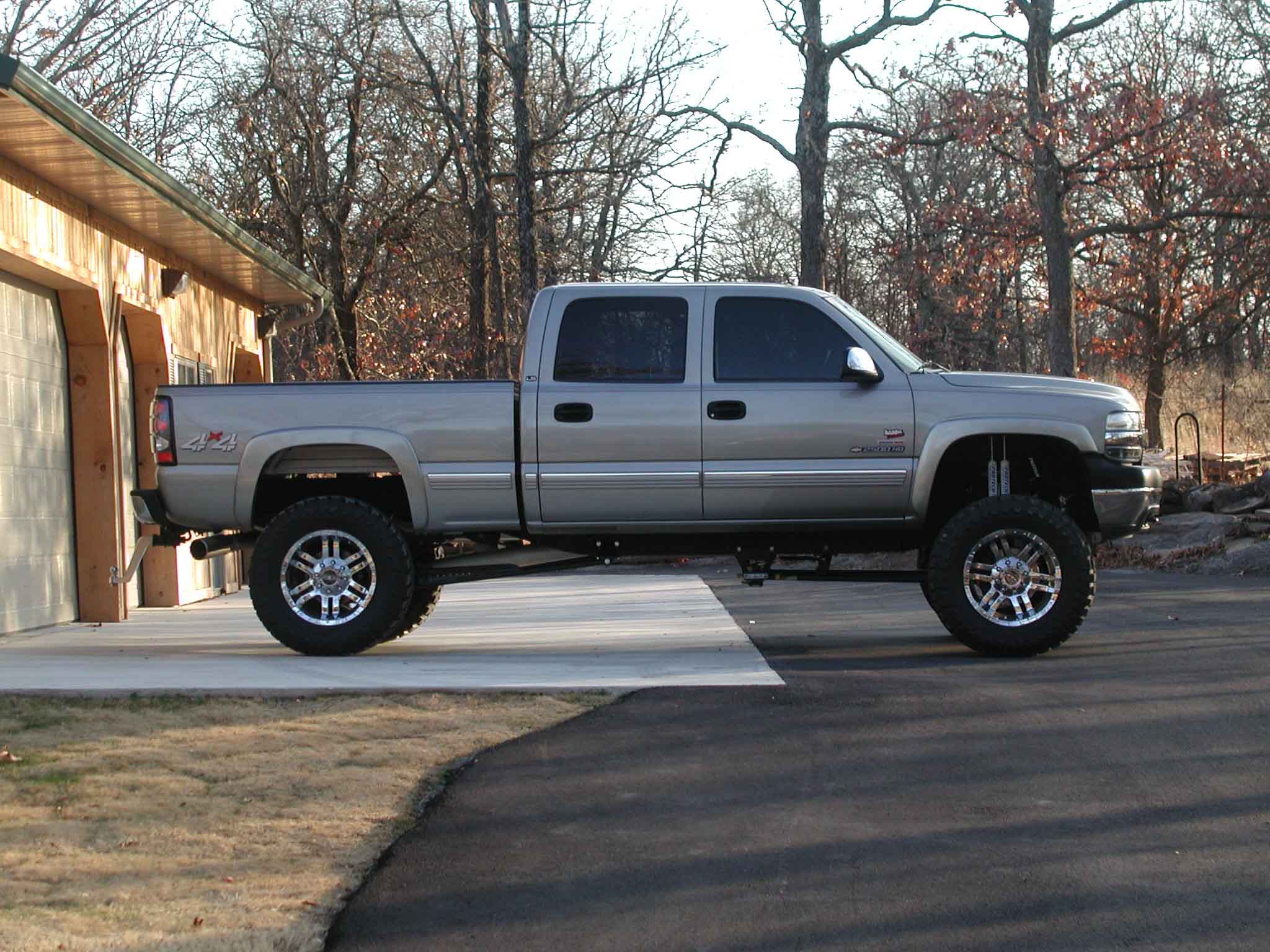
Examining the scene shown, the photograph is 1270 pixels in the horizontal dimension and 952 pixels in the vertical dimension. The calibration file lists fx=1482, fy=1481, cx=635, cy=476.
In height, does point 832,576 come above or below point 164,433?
below

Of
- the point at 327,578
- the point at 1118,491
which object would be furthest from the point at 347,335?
the point at 1118,491

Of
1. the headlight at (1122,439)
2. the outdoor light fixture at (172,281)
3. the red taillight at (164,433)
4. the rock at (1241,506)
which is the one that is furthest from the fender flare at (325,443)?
the rock at (1241,506)

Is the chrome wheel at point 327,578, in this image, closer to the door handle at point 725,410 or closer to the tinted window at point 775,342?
the door handle at point 725,410

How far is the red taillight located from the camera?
356 inches

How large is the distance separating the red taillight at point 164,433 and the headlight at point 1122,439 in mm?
5656

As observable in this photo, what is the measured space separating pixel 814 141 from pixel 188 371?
11.5m

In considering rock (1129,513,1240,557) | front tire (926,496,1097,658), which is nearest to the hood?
front tire (926,496,1097,658)

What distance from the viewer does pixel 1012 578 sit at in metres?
8.95

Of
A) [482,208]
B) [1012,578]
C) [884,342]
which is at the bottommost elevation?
[1012,578]

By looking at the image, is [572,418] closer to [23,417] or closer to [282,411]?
[282,411]

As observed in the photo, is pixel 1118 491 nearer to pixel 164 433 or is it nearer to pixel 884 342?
pixel 884 342

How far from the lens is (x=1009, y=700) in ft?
24.1

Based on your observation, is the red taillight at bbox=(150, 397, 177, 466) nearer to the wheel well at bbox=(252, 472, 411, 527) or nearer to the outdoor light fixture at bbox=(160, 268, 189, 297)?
the wheel well at bbox=(252, 472, 411, 527)

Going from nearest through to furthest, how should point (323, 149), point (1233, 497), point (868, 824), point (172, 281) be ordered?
point (868, 824), point (172, 281), point (1233, 497), point (323, 149)
